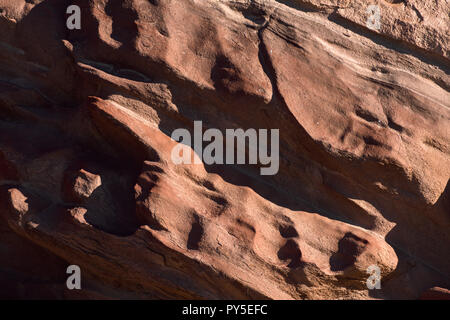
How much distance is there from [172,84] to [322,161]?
960 mm

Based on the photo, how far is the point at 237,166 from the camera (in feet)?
10.6

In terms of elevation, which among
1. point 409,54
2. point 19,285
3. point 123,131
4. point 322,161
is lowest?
point 19,285

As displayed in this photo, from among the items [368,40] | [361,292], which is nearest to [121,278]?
[361,292]

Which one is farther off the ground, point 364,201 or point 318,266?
point 364,201

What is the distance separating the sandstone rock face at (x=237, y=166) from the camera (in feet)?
Answer: 9.89

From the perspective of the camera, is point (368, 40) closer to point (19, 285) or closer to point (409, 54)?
point (409, 54)

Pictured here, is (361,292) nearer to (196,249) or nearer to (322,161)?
(322,161)

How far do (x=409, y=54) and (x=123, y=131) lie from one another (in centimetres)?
175

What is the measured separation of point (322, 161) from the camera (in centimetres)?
314

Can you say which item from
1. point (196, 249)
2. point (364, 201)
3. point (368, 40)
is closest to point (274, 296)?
point (196, 249)

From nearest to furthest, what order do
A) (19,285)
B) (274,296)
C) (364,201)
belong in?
1. (274,296)
2. (364,201)
3. (19,285)

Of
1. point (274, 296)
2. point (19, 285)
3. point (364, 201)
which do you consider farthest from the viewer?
point (19, 285)

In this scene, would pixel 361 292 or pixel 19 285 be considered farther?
pixel 19 285

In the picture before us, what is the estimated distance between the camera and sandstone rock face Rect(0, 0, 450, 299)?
302 centimetres
